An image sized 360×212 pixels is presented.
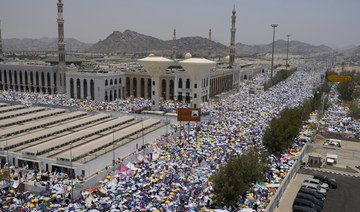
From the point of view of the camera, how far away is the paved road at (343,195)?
20031 millimetres

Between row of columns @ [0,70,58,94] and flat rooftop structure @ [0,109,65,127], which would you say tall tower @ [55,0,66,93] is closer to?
row of columns @ [0,70,58,94]

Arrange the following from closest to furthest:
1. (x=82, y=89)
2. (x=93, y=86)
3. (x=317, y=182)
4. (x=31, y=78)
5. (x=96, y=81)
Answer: (x=317, y=182) → (x=96, y=81) → (x=93, y=86) → (x=82, y=89) → (x=31, y=78)

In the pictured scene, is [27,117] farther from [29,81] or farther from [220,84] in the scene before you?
[220,84]

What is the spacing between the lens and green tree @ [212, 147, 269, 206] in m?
19.0

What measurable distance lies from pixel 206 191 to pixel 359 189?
11.0 m

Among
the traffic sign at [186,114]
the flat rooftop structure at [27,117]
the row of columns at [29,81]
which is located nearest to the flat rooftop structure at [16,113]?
the flat rooftop structure at [27,117]

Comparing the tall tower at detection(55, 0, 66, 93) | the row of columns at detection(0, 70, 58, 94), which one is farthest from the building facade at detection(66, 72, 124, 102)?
the row of columns at detection(0, 70, 58, 94)

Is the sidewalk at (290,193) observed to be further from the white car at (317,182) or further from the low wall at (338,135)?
the low wall at (338,135)

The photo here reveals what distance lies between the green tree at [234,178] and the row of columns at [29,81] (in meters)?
49.8

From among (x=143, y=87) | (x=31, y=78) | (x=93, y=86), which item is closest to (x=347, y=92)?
(x=143, y=87)

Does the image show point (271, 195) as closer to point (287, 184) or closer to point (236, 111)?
point (287, 184)

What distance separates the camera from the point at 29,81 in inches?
2530

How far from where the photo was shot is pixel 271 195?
829 inches

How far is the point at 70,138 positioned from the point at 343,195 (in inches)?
852
